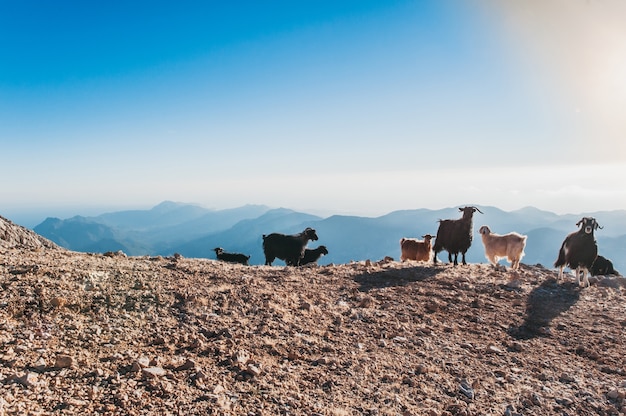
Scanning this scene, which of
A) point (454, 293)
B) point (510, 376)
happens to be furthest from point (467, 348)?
point (454, 293)

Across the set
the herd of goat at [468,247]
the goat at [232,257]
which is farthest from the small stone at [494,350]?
the goat at [232,257]

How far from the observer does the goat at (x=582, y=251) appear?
13241mm

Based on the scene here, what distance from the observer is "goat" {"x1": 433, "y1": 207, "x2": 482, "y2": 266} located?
16719 millimetres

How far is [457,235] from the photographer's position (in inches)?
663

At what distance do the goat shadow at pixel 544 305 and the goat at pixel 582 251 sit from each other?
85 centimetres

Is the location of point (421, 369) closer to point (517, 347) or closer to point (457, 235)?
point (517, 347)

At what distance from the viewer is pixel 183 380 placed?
4914mm

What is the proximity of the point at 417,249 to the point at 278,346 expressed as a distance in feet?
47.9

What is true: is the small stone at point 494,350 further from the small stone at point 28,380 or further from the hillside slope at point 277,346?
the small stone at point 28,380

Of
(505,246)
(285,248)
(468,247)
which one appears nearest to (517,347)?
(468,247)

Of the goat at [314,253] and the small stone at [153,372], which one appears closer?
the small stone at [153,372]

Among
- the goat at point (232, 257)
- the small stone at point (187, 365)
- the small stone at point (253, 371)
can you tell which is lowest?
the goat at point (232, 257)

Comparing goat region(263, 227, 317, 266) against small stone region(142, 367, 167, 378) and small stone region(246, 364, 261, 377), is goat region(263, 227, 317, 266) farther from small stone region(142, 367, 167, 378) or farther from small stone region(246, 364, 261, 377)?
small stone region(142, 367, 167, 378)

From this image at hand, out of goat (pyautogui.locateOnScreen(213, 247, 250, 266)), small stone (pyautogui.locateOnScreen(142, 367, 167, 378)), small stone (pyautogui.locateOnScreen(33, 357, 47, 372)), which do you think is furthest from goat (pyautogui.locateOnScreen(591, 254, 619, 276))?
small stone (pyautogui.locateOnScreen(33, 357, 47, 372))
